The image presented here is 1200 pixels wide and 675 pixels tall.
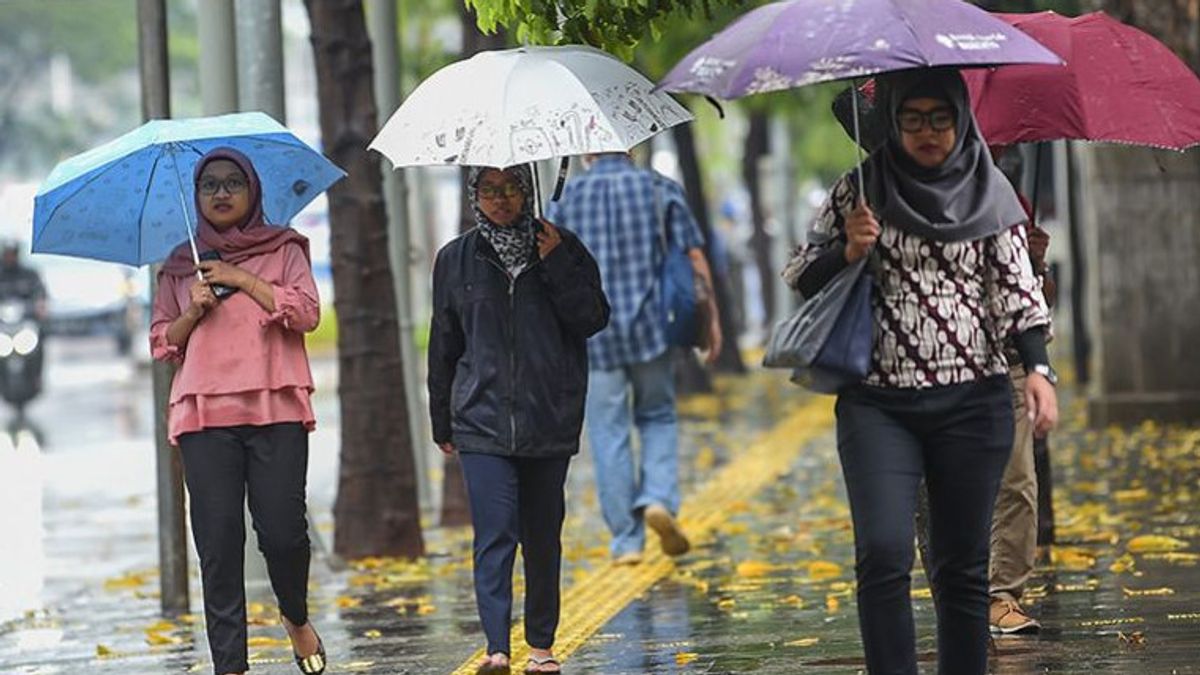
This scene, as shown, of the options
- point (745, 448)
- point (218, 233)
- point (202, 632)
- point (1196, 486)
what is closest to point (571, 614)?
point (202, 632)

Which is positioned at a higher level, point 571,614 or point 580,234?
point 580,234

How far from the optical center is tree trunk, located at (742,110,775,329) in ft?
123

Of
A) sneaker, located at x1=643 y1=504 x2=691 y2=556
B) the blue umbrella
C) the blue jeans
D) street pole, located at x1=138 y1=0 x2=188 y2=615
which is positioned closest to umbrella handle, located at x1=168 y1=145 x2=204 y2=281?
the blue umbrella

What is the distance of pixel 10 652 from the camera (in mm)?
11297

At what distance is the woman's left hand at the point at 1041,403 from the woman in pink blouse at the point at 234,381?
7.92 feet

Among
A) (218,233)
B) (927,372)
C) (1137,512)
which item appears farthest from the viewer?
(1137,512)

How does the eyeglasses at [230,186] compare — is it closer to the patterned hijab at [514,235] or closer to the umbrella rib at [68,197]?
the umbrella rib at [68,197]

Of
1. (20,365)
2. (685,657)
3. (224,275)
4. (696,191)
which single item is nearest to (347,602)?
(685,657)

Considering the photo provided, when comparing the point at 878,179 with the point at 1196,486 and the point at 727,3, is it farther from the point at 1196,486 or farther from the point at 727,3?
the point at 1196,486

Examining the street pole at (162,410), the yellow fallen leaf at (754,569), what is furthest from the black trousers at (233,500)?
the yellow fallen leaf at (754,569)

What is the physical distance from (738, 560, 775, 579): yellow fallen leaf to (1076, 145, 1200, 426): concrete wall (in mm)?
7471

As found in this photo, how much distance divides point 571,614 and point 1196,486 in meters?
4.95

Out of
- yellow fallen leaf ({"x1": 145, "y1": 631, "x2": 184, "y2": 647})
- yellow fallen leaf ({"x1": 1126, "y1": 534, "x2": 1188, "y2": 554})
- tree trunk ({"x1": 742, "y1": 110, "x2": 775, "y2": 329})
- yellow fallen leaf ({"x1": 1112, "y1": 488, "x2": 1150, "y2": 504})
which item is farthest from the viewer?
tree trunk ({"x1": 742, "y1": 110, "x2": 775, "y2": 329})

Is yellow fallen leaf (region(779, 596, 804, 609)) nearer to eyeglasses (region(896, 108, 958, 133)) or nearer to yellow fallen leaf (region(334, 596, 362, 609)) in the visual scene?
yellow fallen leaf (region(334, 596, 362, 609))
